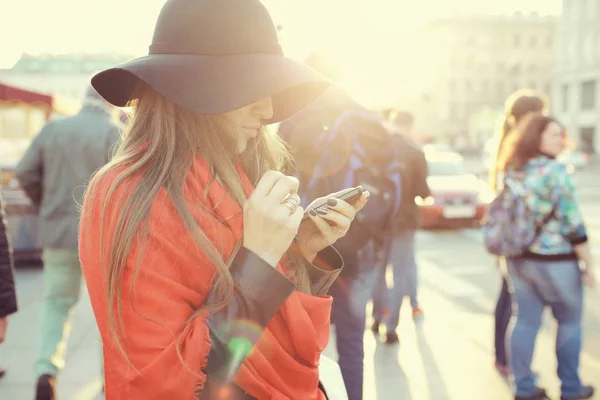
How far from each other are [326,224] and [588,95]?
56.5 meters

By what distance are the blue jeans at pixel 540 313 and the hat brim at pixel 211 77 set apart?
264cm

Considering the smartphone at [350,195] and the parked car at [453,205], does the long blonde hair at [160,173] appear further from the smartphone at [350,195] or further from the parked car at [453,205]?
the parked car at [453,205]

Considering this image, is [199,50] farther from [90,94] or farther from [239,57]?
[90,94]

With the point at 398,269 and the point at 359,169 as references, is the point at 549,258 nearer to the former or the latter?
the point at 359,169

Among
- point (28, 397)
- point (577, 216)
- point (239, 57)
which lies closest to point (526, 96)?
point (577, 216)

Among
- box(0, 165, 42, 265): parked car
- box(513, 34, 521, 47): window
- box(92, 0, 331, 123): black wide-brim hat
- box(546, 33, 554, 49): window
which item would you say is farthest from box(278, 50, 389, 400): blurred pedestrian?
box(546, 33, 554, 49): window

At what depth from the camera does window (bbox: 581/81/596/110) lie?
164ft

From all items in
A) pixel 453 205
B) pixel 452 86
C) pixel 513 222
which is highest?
pixel 513 222

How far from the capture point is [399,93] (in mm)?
76375

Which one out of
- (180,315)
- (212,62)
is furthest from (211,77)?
(180,315)

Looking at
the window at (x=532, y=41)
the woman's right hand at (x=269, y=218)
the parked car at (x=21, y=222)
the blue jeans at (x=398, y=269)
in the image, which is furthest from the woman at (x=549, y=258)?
the window at (x=532, y=41)

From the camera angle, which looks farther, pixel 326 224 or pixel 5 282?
pixel 5 282

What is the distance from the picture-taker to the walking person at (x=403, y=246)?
4.83m

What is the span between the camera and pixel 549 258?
334 cm
